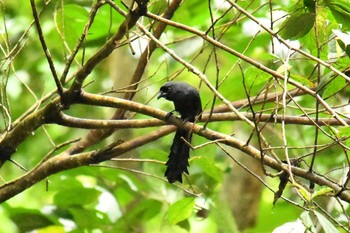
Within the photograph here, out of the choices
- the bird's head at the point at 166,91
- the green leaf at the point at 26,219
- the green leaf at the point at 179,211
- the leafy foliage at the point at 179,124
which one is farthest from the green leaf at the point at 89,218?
the bird's head at the point at 166,91

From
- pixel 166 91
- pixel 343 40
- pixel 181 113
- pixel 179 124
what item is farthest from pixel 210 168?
pixel 343 40

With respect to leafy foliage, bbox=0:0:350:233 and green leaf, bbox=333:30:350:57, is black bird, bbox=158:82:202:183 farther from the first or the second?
green leaf, bbox=333:30:350:57

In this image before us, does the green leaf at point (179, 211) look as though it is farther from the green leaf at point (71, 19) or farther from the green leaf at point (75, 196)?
the green leaf at point (71, 19)

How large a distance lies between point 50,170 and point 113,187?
25.8 inches

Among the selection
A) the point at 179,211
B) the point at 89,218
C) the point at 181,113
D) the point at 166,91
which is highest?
the point at 166,91

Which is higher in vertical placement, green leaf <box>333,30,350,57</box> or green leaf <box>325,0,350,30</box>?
green leaf <box>325,0,350,30</box>

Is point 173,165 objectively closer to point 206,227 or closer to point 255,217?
point 255,217

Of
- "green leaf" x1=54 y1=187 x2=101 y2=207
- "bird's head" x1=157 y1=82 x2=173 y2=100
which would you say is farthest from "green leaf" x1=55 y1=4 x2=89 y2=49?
"green leaf" x1=54 y1=187 x2=101 y2=207

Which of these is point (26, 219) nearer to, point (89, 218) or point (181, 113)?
point (89, 218)

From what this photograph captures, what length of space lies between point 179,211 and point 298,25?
3.04 ft

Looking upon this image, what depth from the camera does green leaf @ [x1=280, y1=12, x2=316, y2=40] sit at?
1.99 metres

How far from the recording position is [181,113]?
2850 millimetres

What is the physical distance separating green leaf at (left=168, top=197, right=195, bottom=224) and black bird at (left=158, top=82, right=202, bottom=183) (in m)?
0.12

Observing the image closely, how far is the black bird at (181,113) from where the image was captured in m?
2.56
